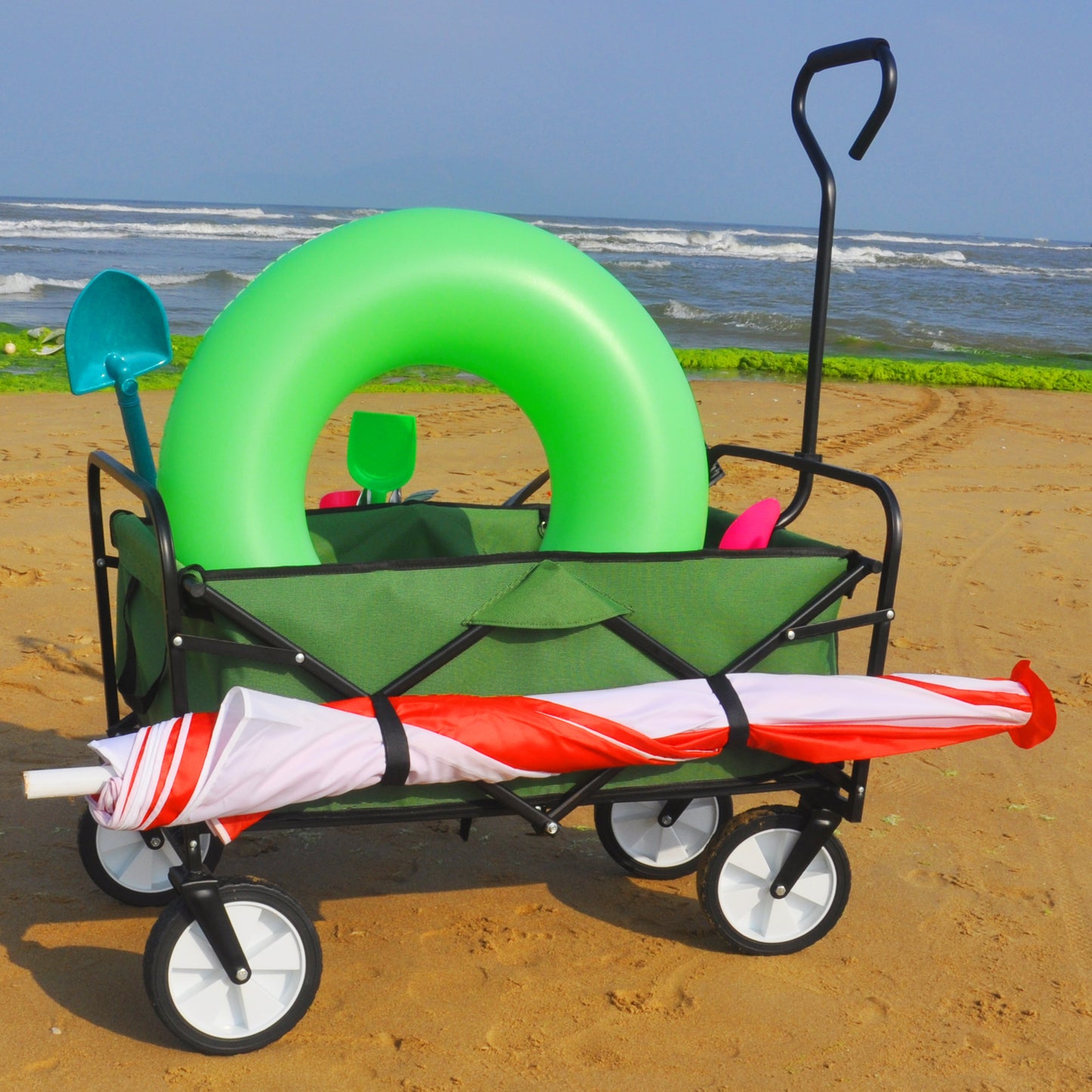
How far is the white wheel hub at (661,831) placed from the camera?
2.98 meters

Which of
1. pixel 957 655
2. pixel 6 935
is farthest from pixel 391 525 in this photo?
pixel 957 655

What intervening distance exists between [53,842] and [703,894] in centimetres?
167

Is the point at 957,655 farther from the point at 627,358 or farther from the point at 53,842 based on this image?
the point at 53,842

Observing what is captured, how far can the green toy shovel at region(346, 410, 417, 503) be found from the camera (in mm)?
3387

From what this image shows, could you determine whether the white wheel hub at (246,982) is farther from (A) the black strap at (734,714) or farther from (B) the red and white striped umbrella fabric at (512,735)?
(A) the black strap at (734,714)

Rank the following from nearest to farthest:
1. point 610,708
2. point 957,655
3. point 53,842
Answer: point 610,708
point 53,842
point 957,655

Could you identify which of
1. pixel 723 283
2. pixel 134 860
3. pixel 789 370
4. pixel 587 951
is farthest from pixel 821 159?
pixel 723 283

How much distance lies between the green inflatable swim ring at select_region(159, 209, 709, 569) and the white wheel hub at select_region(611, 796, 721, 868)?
2.55 feet

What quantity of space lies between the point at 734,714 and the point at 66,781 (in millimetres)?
1217

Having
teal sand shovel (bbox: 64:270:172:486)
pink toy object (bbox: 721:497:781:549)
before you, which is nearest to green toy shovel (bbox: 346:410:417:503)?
teal sand shovel (bbox: 64:270:172:486)

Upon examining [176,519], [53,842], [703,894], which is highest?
[176,519]

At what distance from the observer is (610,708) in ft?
7.46

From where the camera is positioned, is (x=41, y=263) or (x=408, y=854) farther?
(x=41, y=263)

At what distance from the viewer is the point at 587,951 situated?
8.79 feet
